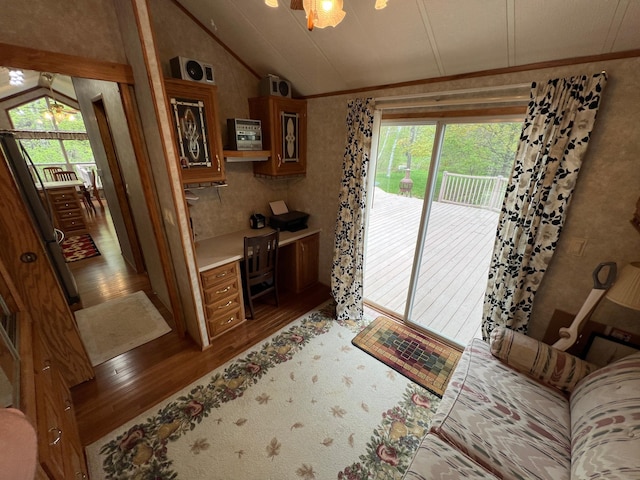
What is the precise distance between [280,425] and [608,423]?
5.66ft

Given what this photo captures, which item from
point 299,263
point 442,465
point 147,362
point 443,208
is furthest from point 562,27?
point 147,362

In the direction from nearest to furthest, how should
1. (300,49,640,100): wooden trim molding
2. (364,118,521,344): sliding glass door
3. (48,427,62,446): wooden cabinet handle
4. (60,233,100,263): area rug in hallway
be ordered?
(48,427,62,446): wooden cabinet handle, (300,49,640,100): wooden trim molding, (364,118,521,344): sliding glass door, (60,233,100,263): area rug in hallway

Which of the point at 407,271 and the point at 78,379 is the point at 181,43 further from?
the point at 407,271

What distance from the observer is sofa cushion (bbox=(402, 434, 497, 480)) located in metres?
1.09

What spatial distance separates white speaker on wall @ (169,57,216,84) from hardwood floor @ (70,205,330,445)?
2.29 metres

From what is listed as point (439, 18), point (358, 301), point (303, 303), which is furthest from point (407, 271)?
point (439, 18)

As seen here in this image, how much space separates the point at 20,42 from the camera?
143 cm

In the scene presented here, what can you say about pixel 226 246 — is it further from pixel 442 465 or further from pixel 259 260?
pixel 442 465

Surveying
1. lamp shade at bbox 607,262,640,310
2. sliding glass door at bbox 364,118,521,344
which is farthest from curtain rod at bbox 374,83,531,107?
lamp shade at bbox 607,262,640,310

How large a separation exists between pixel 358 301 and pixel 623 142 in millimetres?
2210

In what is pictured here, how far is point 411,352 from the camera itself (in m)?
2.36

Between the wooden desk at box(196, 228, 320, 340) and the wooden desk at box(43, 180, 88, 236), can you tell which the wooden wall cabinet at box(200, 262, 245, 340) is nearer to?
the wooden desk at box(196, 228, 320, 340)

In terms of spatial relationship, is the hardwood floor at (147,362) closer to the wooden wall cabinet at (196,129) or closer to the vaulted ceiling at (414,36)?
the wooden wall cabinet at (196,129)

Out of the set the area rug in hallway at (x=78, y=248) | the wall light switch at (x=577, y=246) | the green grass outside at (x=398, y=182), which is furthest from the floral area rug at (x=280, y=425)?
the area rug in hallway at (x=78, y=248)
